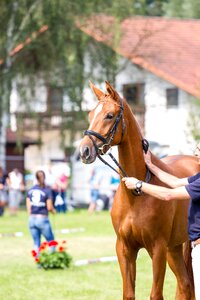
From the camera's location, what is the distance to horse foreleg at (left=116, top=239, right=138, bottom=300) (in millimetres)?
8969

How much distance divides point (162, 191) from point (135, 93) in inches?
1436

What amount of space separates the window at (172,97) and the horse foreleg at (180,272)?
3349cm

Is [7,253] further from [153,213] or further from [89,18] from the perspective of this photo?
[89,18]

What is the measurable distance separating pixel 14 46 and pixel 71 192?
6570 millimetres

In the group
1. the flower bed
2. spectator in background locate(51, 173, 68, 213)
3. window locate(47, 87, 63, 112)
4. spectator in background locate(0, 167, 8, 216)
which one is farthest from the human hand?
window locate(47, 87, 63, 112)

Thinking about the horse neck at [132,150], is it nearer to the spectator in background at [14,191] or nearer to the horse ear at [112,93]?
the horse ear at [112,93]

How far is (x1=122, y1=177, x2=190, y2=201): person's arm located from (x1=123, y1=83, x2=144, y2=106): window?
116ft

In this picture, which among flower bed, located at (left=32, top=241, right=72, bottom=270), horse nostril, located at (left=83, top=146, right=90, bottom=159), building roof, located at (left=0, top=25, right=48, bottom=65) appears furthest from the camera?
building roof, located at (left=0, top=25, right=48, bottom=65)

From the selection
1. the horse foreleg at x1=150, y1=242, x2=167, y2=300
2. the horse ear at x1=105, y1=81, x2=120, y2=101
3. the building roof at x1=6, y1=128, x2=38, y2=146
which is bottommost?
the building roof at x1=6, y1=128, x2=38, y2=146

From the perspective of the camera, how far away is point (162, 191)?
8.09 meters

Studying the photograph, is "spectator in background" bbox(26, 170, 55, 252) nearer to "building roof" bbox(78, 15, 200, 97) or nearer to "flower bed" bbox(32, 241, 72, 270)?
"flower bed" bbox(32, 241, 72, 270)

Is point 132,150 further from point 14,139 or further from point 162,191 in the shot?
point 14,139

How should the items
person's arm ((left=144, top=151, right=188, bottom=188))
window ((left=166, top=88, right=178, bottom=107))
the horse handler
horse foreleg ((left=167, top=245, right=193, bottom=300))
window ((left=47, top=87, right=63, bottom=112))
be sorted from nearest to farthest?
1. the horse handler
2. person's arm ((left=144, top=151, right=188, bottom=188))
3. horse foreleg ((left=167, top=245, right=193, bottom=300))
4. window ((left=47, top=87, right=63, bottom=112))
5. window ((left=166, top=88, right=178, bottom=107))

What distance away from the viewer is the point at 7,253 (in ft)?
59.6
